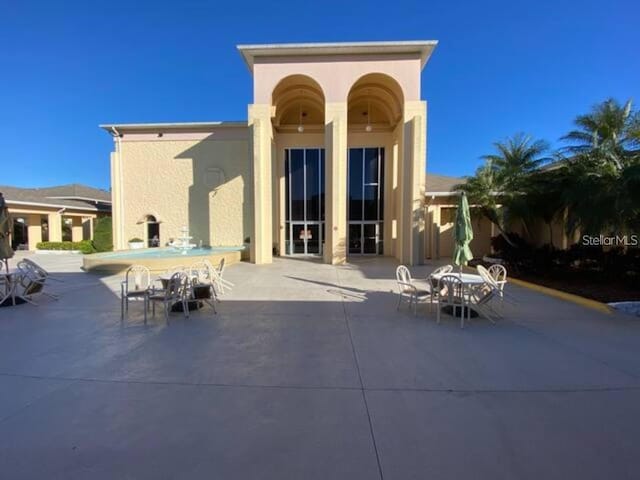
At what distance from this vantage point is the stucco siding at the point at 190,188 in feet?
68.2

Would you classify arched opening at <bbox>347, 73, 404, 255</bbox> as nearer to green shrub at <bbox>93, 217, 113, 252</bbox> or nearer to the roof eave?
the roof eave

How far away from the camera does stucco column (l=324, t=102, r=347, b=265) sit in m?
15.5

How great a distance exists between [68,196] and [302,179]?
2297cm

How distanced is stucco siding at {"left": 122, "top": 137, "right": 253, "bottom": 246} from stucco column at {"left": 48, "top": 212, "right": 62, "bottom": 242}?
Result: 736 cm

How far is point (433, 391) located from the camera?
3486 mm

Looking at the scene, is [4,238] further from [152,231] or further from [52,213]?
[52,213]

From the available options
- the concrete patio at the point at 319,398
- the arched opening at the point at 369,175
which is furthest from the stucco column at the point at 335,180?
the concrete patio at the point at 319,398

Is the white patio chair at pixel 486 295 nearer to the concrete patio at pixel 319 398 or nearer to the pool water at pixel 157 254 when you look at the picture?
the concrete patio at pixel 319 398

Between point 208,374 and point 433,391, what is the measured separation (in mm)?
2752

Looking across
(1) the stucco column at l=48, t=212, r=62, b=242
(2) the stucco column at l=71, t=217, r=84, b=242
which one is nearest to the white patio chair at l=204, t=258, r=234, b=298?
(1) the stucco column at l=48, t=212, r=62, b=242

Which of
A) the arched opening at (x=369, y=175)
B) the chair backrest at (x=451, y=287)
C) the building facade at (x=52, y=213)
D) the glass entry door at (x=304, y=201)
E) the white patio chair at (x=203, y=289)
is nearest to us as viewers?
the chair backrest at (x=451, y=287)

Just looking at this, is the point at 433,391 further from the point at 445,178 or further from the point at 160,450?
the point at 445,178

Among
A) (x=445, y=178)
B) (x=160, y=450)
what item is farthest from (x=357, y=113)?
(x=160, y=450)

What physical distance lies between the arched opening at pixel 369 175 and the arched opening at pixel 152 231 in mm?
13508
